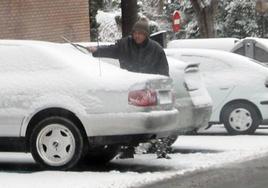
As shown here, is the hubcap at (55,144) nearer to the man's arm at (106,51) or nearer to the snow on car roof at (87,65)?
the snow on car roof at (87,65)

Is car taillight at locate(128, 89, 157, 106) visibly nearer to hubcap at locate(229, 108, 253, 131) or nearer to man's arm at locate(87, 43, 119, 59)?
man's arm at locate(87, 43, 119, 59)

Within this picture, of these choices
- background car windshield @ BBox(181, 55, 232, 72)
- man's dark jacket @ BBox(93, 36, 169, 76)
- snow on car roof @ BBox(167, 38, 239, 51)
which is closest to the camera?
man's dark jacket @ BBox(93, 36, 169, 76)

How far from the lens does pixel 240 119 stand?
43.1 ft

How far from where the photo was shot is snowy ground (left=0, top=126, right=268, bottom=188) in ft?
26.7

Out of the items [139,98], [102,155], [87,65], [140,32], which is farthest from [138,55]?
[102,155]

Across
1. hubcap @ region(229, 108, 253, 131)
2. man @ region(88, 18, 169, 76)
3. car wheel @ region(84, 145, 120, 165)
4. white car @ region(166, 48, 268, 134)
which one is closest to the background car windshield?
white car @ region(166, 48, 268, 134)

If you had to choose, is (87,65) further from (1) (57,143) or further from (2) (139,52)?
(1) (57,143)

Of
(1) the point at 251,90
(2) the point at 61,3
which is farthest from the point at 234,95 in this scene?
(2) the point at 61,3

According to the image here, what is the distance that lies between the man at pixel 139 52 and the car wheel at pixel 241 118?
3.78 meters

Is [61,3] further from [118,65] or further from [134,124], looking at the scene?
[134,124]

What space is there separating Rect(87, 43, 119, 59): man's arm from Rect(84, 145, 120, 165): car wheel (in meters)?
1.22

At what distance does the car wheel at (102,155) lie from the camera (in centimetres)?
959

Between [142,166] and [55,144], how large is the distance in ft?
4.06

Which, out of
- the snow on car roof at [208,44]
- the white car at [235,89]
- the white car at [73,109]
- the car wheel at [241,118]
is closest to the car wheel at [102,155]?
the white car at [73,109]
